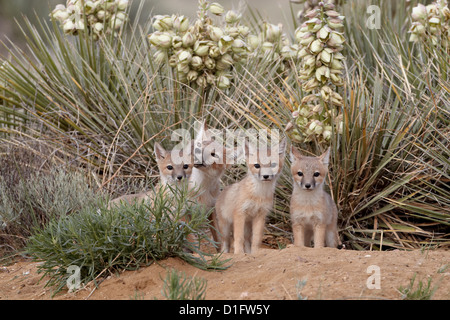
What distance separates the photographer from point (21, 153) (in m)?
6.33

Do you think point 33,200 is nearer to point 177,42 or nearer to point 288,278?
point 177,42

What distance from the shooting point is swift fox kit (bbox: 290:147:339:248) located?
5.02 m

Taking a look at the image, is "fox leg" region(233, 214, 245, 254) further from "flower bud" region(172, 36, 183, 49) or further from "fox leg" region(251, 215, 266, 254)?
"flower bud" region(172, 36, 183, 49)

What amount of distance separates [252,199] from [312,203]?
0.49 meters

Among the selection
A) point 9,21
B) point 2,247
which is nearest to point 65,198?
point 2,247

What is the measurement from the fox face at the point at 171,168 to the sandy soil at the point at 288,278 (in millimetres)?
1092

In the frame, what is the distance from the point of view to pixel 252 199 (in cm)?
516

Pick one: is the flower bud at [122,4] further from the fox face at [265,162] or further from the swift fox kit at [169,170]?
the fox face at [265,162]

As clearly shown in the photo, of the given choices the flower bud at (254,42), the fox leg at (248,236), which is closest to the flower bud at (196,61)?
the flower bud at (254,42)

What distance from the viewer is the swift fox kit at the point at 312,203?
502 cm


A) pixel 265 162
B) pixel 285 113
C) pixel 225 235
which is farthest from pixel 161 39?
pixel 225 235

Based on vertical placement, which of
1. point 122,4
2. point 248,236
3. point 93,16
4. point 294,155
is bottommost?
point 248,236
